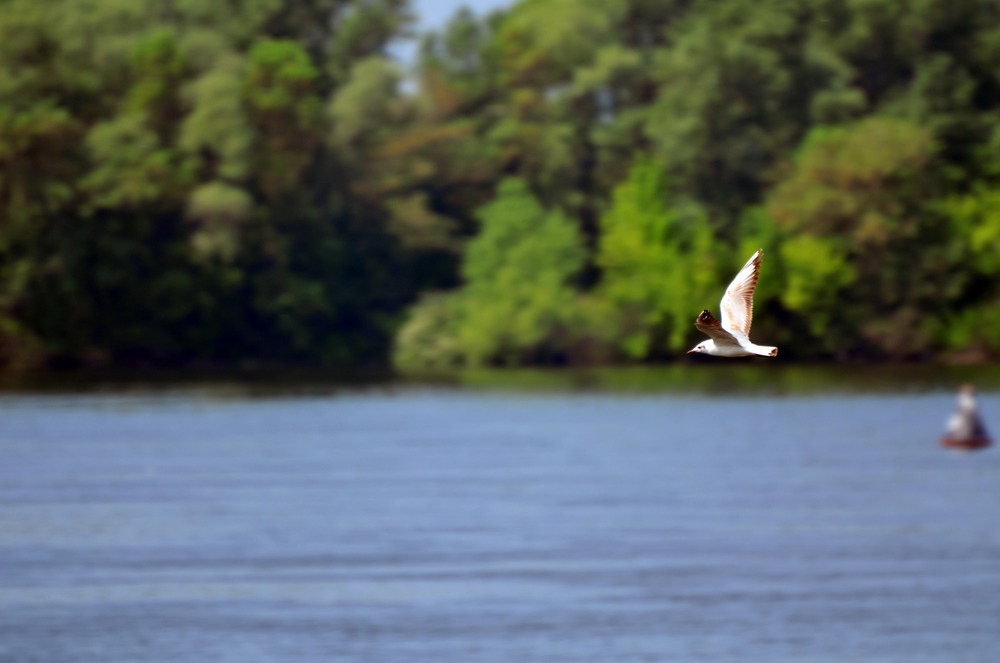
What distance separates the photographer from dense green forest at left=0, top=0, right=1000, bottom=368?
94625 mm

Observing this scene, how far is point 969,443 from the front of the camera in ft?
197

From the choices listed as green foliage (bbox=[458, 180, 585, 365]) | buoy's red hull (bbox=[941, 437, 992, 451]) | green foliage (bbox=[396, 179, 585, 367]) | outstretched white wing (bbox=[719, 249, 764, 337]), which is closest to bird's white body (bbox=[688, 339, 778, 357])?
outstretched white wing (bbox=[719, 249, 764, 337])

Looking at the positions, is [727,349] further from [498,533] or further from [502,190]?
[502,190]

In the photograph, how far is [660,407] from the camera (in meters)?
86.4

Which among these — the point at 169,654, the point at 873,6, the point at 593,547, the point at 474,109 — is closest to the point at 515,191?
the point at 474,109

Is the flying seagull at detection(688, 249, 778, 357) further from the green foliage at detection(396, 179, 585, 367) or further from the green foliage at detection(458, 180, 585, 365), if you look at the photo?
the green foliage at detection(458, 180, 585, 365)

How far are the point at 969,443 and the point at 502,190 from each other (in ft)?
160

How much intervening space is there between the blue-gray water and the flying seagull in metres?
23.5

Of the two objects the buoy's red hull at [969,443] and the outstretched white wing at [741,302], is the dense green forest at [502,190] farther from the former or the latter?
the outstretched white wing at [741,302]

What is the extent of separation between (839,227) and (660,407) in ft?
47.7

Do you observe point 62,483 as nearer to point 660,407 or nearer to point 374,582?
point 374,582

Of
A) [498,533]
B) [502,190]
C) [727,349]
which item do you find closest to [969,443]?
[498,533]

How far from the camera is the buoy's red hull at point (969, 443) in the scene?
60.1 metres

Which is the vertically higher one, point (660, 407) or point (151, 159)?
point (151, 159)
